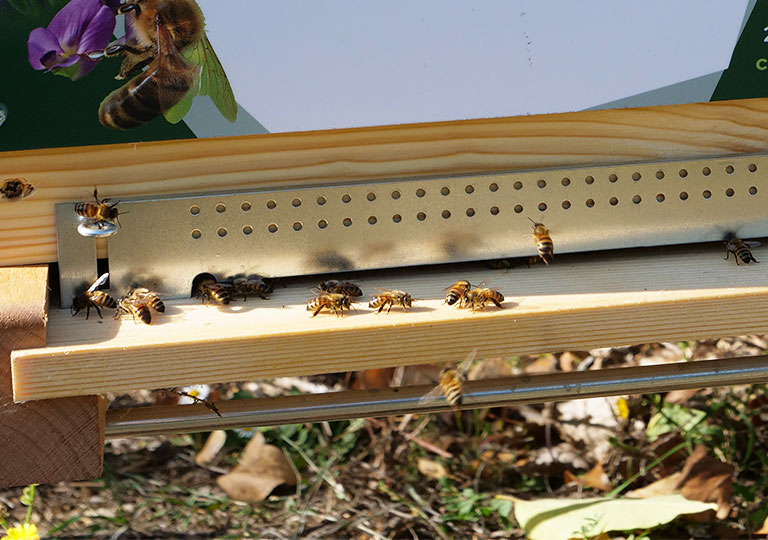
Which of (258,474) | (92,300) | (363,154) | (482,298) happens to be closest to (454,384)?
(482,298)

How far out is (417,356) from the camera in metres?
1.83

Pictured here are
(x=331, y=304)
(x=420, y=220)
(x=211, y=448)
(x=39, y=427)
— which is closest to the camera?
(x=39, y=427)

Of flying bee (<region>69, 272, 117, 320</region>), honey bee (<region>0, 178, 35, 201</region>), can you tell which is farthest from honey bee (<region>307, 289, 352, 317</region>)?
honey bee (<region>0, 178, 35, 201</region>)

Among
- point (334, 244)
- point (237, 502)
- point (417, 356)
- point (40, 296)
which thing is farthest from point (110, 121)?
point (237, 502)

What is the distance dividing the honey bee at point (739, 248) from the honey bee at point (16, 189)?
1667mm

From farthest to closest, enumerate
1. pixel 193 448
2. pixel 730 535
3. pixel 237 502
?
1. pixel 193 448
2. pixel 237 502
3. pixel 730 535

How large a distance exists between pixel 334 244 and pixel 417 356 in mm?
427

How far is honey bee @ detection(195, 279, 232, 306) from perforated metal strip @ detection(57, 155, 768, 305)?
7cm

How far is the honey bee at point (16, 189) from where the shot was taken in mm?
1969

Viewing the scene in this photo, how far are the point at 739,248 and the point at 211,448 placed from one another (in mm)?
2362

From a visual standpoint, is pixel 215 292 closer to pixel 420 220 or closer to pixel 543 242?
pixel 420 220

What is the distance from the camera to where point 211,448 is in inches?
146

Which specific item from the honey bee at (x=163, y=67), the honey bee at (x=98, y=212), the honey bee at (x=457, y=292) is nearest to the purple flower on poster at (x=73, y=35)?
the honey bee at (x=163, y=67)

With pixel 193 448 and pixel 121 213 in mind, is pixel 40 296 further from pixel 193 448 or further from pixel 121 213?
pixel 193 448
